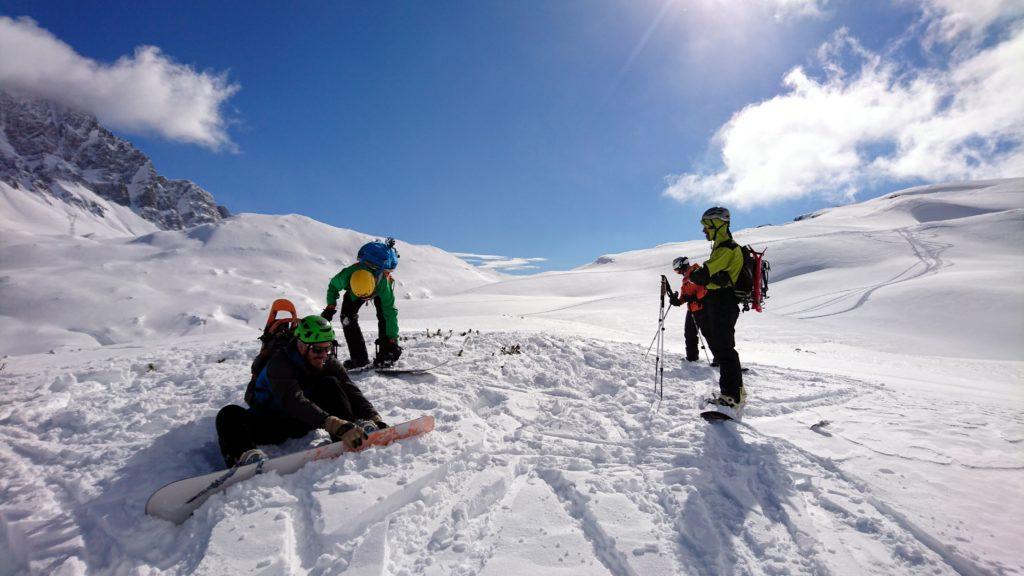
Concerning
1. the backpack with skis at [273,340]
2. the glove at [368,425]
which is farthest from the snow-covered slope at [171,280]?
the glove at [368,425]

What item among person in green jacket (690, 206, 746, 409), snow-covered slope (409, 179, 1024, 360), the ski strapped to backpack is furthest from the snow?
snow-covered slope (409, 179, 1024, 360)

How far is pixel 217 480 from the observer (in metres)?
3.32

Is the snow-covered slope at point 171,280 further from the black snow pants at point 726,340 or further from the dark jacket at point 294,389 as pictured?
the black snow pants at point 726,340

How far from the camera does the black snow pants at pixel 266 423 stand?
3.93m

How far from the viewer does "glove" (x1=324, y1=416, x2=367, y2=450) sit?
12.8 ft

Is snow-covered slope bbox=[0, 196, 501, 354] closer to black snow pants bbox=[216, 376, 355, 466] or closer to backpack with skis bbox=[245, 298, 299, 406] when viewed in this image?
backpack with skis bbox=[245, 298, 299, 406]

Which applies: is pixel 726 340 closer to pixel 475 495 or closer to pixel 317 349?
pixel 475 495

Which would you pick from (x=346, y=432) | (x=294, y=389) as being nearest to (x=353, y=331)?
(x=294, y=389)

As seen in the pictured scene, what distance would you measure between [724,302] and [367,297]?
5411mm

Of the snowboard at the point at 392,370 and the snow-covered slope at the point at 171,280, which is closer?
the snowboard at the point at 392,370

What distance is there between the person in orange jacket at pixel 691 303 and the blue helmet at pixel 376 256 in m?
4.88

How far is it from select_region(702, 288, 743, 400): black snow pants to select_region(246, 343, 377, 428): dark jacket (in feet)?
14.1

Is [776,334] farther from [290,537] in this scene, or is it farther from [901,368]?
[290,537]

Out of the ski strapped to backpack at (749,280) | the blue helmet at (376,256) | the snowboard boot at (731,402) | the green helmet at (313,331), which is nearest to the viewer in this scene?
the green helmet at (313,331)
